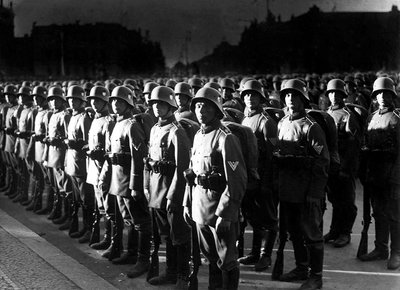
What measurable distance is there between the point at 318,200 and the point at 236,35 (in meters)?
36.7

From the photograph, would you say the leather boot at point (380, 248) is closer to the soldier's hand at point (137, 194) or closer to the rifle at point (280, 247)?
the rifle at point (280, 247)

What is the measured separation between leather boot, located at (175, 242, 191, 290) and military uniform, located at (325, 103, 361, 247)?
2769 millimetres

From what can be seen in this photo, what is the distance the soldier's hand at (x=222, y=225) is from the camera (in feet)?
16.7

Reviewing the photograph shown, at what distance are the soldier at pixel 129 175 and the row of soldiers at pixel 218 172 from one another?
0.01m

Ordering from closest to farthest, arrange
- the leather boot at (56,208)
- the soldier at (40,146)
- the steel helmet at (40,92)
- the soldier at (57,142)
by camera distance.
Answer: the soldier at (57,142) < the leather boot at (56,208) < the soldier at (40,146) < the steel helmet at (40,92)

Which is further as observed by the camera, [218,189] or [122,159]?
[122,159]

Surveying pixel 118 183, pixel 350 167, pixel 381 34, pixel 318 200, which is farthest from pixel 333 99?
pixel 381 34

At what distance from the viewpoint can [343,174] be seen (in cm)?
821

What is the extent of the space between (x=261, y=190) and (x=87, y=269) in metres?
2.32

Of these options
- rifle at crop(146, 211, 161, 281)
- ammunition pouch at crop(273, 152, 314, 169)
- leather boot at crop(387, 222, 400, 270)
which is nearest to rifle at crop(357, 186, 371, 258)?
leather boot at crop(387, 222, 400, 270)

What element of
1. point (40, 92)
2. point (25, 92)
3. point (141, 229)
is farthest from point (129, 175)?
point (25, 92)

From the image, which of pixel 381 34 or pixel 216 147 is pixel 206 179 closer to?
pixel 216 147

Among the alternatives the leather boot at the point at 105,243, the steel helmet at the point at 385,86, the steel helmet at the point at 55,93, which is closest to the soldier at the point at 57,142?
the steel helmet at the point at 55,93

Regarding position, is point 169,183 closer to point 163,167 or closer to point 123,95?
point 163,167
